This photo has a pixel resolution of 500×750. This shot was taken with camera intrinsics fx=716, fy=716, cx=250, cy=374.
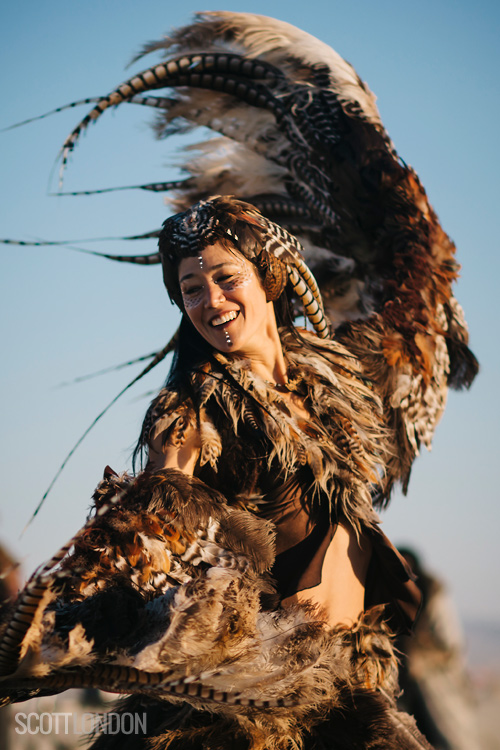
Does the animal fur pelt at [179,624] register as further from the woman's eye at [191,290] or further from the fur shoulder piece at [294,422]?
the woman's eye at [191,290]

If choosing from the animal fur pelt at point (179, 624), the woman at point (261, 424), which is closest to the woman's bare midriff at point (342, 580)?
the woman at point (261, 424)

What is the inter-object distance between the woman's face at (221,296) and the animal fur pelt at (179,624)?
1.74 ft

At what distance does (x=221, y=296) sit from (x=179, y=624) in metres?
1.01

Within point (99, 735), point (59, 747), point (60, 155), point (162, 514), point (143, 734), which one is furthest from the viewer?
point (59, 747)

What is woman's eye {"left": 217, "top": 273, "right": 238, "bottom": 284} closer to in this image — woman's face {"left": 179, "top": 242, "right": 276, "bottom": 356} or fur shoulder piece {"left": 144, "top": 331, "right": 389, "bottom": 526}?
woman's face {"left": 179, "top": 242, "right": 276, "bottom": 356}

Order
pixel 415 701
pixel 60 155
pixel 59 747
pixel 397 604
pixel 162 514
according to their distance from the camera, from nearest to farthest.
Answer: pixel 162 514
pixel 397 604
pixel 60 155
pixel 59 747
pixel 415 701

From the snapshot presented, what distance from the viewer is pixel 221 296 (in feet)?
7.33

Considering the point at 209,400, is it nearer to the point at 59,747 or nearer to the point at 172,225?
the point at 172,225

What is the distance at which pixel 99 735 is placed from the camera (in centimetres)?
218

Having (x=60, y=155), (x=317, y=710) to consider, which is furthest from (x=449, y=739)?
(x=60, y=155)

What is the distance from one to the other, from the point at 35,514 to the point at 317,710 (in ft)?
3.00

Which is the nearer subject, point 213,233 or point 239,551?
point 239,551

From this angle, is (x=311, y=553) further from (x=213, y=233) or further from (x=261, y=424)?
(x=213, y=233)

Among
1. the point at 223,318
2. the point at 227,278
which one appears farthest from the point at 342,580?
the point at 227,278
